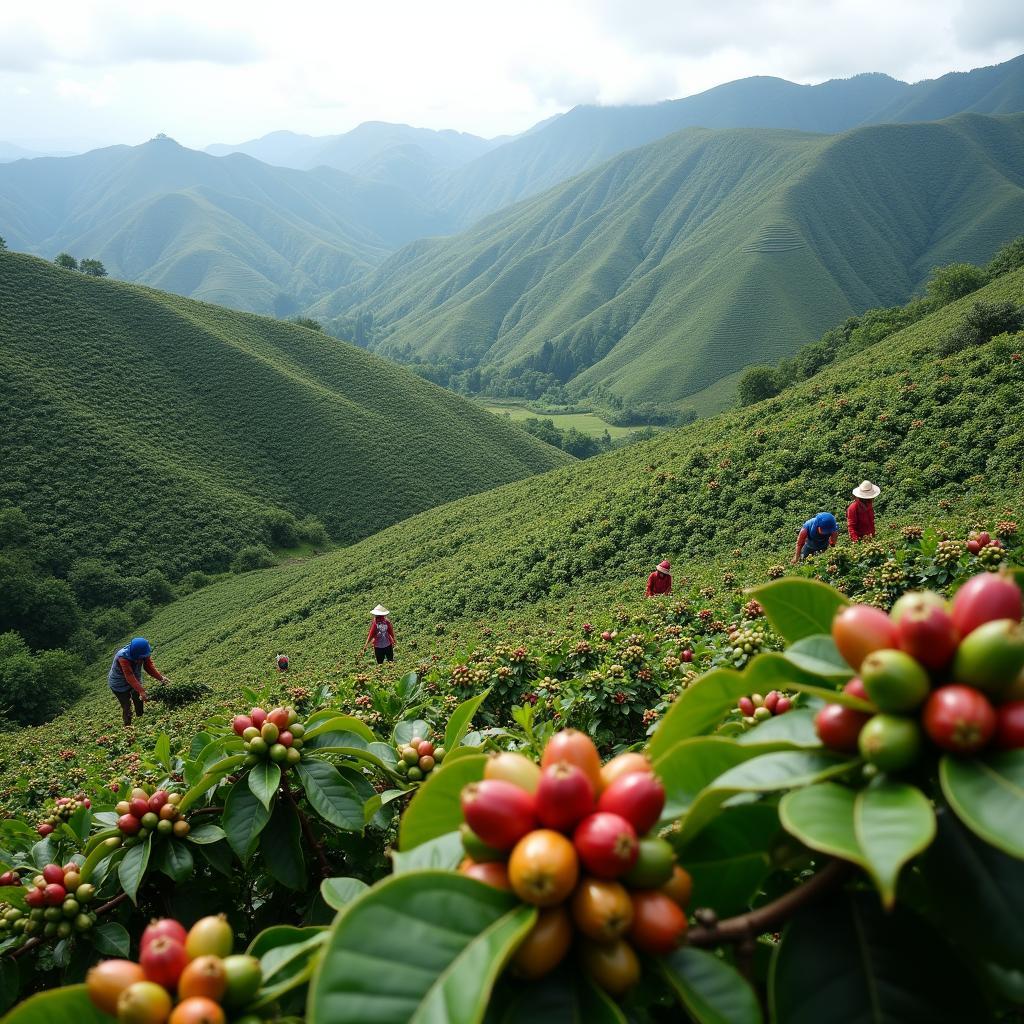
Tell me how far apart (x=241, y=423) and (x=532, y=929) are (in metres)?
61.1

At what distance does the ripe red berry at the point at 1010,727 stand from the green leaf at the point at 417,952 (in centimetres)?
70

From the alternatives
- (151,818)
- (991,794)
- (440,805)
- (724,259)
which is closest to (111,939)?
(151,818)

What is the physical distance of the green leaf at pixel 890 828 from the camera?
0.76 m

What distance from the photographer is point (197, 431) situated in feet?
176

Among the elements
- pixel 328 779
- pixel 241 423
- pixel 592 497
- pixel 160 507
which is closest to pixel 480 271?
pixel 241 423

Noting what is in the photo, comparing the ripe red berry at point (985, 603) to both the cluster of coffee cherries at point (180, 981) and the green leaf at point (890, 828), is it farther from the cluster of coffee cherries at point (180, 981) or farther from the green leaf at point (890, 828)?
the cluster of coffee cherries at point (180, 981)

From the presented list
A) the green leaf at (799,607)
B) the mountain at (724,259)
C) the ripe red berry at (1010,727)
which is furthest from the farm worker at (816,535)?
the mountain at (724,259)

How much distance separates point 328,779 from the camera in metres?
2.10

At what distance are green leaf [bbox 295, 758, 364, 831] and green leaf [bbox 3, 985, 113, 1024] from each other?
936mm

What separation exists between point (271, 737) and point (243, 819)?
251mm

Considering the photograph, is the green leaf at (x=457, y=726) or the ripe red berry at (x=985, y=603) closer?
the ripe red berry at (x=985, y=603)

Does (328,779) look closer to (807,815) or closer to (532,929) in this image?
(532,929)

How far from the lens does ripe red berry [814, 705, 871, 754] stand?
1.02 meters

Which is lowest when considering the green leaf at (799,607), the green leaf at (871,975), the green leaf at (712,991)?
the green leaf at (712,991)
